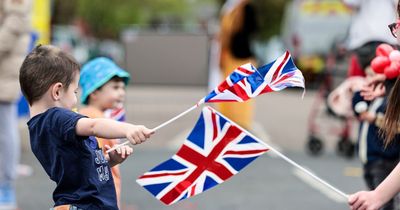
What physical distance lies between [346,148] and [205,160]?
6257mm

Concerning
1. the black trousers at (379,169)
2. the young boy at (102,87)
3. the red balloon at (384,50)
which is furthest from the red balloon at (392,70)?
the young boy at (102,87)

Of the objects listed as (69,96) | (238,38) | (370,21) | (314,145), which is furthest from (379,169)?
(238,38)

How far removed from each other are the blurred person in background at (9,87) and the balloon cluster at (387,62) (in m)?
2.91

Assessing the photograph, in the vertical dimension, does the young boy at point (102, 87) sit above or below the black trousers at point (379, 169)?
above

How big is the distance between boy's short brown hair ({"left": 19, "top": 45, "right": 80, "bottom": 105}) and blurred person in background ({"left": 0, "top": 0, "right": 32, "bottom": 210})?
9.78 feet

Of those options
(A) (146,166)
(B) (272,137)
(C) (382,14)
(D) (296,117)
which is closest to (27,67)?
(C) (382,14)

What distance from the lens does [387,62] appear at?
4621mm

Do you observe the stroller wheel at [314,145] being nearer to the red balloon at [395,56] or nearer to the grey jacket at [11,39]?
the grey jacket at [11,39]

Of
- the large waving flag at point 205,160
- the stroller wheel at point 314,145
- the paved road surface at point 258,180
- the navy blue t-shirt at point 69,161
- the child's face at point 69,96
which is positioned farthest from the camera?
the stroller wheel at point 314,145

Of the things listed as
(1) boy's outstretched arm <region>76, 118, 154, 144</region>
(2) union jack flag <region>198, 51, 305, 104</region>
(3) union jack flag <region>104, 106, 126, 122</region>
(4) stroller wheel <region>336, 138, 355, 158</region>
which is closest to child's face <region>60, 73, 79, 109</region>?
(1) boy's outstretched arm <region>76, 118, 154, 144</region>

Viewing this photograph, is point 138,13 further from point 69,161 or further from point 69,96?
point 69,161

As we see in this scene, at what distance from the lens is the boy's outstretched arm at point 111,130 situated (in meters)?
3.18

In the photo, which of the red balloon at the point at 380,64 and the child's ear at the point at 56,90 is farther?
the red balloon at the point at 380,64

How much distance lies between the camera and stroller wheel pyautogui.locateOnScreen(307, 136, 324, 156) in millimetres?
10266
